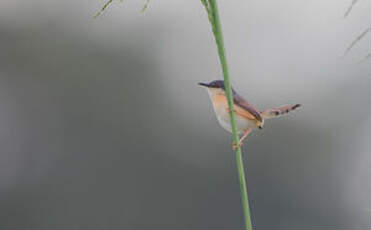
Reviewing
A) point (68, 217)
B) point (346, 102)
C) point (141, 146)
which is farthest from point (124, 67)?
point (346, 102)

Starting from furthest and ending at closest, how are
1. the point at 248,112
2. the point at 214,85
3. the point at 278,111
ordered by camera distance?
the point at 214,85 < the point at 278,111 < the point at 248,112

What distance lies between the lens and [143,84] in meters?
11.2

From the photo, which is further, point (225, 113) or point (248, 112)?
point (248, 112)

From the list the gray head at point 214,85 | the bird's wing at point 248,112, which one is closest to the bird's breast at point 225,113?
the bird's wing at point 248,112

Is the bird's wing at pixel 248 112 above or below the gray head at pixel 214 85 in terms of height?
below

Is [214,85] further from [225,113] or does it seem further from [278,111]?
[225,113]

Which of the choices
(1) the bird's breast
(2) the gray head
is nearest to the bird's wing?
(1) the bird's breast

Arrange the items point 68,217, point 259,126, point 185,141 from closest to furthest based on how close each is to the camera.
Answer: point 259,126 → point 68,217 → point 185,141

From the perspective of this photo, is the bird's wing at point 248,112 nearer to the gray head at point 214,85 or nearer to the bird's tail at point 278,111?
the bird's tail at point 278,111

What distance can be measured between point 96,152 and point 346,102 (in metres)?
3.74

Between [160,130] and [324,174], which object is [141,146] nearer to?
[160,130]

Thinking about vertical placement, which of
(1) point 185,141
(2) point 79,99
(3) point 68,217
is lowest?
(3) point 68,217

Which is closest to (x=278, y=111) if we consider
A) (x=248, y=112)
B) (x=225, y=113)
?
(x=248, y=112)

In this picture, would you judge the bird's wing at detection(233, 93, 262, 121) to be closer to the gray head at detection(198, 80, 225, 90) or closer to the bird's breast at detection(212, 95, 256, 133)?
the bird's breast at detection(212, 95, 256, 133)
